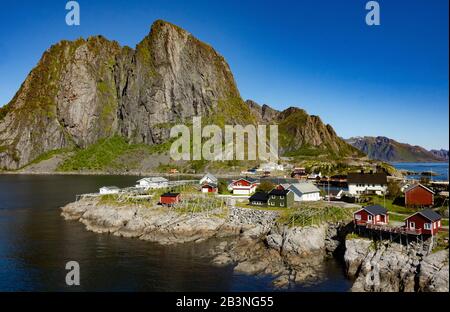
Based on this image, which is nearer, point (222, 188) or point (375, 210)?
point (375, 210)

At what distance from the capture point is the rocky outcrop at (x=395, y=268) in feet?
116

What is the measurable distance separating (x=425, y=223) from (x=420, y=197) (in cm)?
1955

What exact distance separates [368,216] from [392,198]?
73.9 ft

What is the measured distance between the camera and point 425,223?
132ft

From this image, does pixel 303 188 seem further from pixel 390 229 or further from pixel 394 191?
pixel 390 229

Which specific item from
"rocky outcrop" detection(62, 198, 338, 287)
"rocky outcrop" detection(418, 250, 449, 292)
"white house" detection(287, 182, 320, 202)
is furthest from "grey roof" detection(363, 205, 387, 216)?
"white house" detection(287, 182, 320, 202)

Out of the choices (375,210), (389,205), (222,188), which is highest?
(375,210)

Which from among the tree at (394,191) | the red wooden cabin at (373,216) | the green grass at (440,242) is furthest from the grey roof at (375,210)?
the tree at (394,191)

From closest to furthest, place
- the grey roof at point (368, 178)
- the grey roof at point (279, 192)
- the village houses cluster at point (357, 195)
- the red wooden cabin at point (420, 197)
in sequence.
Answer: the village houses cluster at point (357, 195) → the red wooden cabin at point (420, 197) → the grey roof at point (279, 192) → the grey roof at point (368, 178)

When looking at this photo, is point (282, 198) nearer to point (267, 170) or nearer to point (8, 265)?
point (8, 265)

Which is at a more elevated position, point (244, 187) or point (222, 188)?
point (244, 187)

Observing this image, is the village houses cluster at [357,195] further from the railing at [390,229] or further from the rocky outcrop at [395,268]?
the rocky outcrop at [395,268]

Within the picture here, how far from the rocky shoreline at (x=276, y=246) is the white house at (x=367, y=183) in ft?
91.3

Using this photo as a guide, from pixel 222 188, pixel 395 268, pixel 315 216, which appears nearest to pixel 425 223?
pixel 395 268
